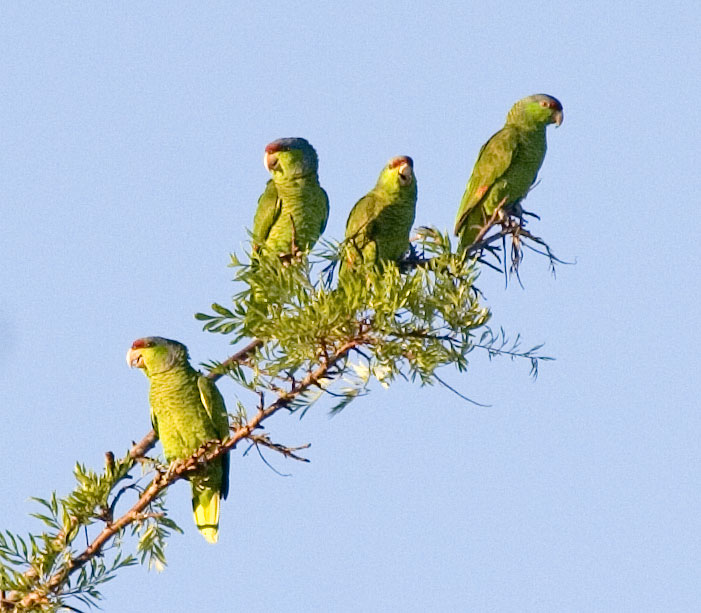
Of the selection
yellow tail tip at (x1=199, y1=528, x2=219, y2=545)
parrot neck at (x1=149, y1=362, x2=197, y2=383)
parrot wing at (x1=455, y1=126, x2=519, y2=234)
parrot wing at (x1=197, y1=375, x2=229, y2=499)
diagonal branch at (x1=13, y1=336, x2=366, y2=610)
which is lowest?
diagonal branch at (x1=13, y1=336, x2=366, y2=610)

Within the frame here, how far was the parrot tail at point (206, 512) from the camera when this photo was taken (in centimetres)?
579

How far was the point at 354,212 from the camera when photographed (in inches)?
230

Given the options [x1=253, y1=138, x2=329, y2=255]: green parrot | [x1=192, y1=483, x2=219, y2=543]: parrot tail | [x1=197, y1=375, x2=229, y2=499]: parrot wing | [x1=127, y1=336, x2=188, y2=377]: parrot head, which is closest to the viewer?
[x1=197, y1=375, x2=229, y2=499]: parrot wing

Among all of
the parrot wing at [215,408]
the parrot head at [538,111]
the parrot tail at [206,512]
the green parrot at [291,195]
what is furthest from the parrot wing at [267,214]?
the parrot head at [538,111]

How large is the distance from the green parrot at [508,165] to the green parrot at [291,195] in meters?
0.95

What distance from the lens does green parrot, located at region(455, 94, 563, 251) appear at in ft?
21.7

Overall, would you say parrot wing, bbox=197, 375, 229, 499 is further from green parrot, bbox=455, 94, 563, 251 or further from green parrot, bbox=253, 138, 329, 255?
green parrot, bbox=455, 94, 563, 251

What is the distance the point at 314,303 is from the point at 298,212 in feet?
11.7

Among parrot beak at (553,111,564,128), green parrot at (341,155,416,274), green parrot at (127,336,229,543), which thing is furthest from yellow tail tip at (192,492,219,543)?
A: parrot beak at (553,111,564,128)

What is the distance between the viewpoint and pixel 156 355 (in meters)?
5.67

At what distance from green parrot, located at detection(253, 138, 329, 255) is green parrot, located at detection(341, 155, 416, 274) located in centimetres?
79

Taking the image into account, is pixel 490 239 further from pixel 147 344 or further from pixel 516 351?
pixel 147 344

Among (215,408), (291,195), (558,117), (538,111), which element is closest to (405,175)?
(291,195)

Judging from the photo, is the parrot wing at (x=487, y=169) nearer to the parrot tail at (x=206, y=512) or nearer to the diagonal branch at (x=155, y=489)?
the parrot tail at (x=206, y=512)
